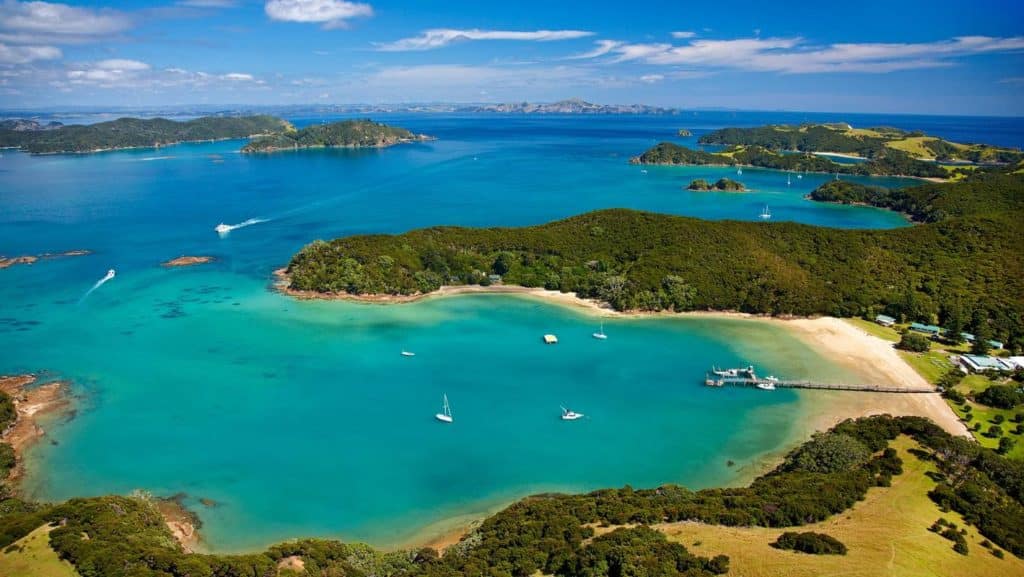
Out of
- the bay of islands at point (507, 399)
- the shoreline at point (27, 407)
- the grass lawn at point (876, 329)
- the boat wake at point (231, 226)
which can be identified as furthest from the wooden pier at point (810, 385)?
the boat wake at point (231, 226)

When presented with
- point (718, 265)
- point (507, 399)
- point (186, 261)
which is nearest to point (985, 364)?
point (718, 265)

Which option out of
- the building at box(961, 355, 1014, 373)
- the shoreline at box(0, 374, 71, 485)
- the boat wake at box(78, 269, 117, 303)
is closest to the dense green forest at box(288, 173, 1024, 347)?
the building at box(961, 355, 1014, 373)

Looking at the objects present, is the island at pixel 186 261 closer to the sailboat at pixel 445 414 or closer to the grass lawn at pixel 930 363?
the sailboat at pixel 445 414

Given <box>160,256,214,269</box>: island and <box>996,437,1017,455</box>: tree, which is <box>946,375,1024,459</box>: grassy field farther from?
<box>160,256,214,269</box>: island

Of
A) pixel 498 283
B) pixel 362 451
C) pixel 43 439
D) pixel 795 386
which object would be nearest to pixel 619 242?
pixel 498 283

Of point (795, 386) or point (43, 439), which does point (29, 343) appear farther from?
point (795, 386)
